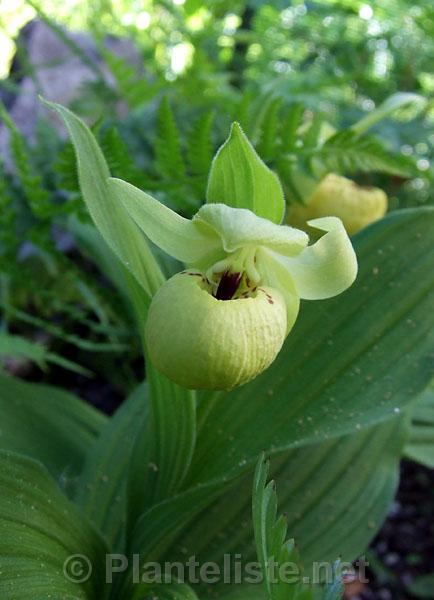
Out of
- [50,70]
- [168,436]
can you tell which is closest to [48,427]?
[168,436]

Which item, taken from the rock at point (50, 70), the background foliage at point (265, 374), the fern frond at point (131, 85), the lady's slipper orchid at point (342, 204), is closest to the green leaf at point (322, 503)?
the background foliage at point (265, 374)

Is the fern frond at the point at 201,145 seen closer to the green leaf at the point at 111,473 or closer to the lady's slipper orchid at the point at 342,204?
the lady's slipper orchid at the point at 342,204

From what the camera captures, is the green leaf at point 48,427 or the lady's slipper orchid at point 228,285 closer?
the lady's slipper orchid at point 228,285

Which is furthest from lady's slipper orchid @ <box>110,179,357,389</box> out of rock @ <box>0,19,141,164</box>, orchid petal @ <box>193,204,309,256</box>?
rock @ <box>0,19,141,164</box>

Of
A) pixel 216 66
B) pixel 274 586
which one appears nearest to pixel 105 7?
pixel 216 66

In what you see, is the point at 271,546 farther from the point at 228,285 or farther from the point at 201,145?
the point at 201,145

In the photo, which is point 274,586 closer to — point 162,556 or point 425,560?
point 162,556

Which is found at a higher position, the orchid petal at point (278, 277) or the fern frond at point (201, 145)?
the orchid petal at point (278, 277)

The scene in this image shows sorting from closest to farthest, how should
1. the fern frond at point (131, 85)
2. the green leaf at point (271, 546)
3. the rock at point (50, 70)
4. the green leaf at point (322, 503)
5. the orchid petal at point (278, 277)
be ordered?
the green leaf at point (271, 546), the orchid petal at point (278, 277), the green leaf at point (322, 503), the fern frond at point (131, 85), the rock at point (50, 70)
